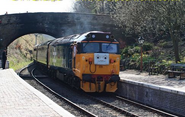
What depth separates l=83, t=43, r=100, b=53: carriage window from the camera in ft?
44.3

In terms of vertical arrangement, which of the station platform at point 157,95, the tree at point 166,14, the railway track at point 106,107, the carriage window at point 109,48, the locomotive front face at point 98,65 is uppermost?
the tree at point 166,14

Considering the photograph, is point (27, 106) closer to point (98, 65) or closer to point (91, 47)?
point (98, 65)

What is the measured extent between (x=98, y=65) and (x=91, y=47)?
938mm

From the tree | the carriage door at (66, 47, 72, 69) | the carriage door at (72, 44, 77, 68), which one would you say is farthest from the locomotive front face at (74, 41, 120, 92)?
the tree

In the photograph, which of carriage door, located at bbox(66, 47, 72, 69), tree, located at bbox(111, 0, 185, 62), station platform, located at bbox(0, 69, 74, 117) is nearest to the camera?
station platform, located at bbox(0, 69, 74, 117)

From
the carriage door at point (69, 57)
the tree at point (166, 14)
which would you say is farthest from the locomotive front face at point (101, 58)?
the tree at point (166, 14)

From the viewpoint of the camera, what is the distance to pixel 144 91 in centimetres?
1241

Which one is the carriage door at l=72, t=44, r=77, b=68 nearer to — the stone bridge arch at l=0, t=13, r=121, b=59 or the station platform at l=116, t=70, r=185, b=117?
the station platform at l=116, t=70, r=185, b=117

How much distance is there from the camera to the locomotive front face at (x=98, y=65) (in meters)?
13.4

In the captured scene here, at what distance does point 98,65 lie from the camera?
13.6 metres

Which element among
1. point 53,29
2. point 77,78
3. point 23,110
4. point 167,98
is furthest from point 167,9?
point 53,29

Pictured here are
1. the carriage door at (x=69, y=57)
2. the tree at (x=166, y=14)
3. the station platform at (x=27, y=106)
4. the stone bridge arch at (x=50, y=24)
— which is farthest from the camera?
the stone bridge arch at (x=50, y=24)

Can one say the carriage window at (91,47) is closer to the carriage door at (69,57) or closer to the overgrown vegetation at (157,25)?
the carriage door at (69,57)

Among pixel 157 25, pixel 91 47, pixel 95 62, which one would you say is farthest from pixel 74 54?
pixel 157 25
